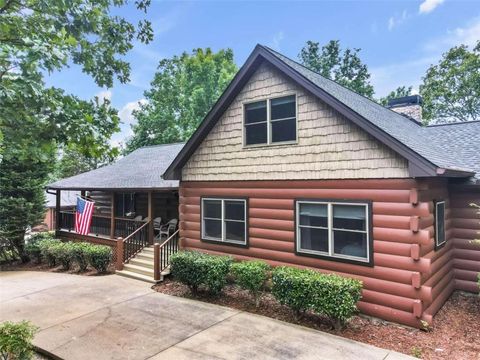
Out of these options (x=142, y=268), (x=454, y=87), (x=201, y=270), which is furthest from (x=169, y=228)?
(x=454, y=87)

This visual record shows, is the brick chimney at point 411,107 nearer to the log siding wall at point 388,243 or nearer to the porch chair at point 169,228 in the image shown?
the log siding wall at point 388,243

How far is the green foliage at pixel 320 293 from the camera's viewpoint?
6.25 meters

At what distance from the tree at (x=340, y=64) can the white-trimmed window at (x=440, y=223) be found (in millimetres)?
27500

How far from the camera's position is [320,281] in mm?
6500

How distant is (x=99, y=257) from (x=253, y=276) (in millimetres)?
6704

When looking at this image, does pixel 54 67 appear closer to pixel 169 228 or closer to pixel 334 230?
pixel 334 230

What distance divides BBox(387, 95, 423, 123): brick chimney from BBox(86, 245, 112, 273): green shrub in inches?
506

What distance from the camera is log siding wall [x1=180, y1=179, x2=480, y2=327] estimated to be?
6.46 m

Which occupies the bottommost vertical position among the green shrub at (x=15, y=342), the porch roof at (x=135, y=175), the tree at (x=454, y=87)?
the green shrub at (x=15, y=342)

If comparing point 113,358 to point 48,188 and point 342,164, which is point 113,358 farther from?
point 48,188

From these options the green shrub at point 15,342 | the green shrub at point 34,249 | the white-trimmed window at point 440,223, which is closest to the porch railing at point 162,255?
the green shrub at point 15,342

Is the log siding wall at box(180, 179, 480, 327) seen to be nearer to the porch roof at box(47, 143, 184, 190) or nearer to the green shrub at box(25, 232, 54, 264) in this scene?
the porch roof at box(47, 143, 184, 190)

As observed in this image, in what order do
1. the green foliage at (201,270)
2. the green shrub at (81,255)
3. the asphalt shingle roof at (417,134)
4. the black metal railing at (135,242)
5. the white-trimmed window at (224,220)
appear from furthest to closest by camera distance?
the green shrub at (81,255) < the black metal railing at (135,242) < the white-trimmed window at (224,220) < the green foliage at (201,270) < the asphalt shingle roof at (417,134)

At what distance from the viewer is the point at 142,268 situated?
11.1 metres
